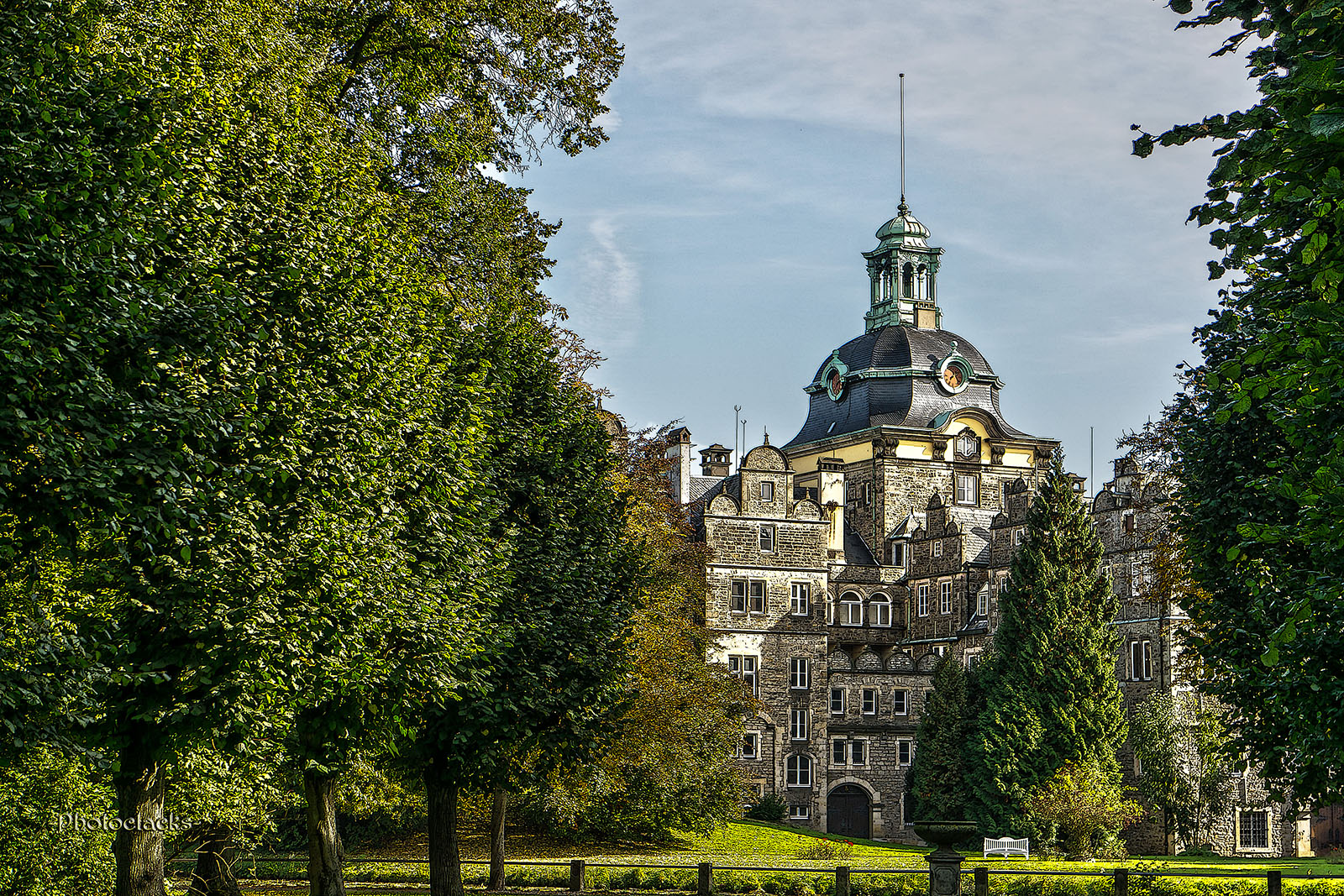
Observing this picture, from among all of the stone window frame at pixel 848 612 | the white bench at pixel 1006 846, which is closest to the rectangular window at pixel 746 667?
the stone window frame at pixel 848 612

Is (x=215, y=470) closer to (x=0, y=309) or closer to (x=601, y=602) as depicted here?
(x=0, y=309)

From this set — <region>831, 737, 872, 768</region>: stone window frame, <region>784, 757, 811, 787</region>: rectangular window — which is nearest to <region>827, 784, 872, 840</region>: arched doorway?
<region>831, 737, 872, 768</region>: stone window frame

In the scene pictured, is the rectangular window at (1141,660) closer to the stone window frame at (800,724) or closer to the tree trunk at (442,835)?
the stone window frame at (800,724)

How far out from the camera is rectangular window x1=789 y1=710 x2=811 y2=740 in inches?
2731

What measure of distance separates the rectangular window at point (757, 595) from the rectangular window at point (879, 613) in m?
8.98

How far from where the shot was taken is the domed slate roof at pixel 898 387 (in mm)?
91125

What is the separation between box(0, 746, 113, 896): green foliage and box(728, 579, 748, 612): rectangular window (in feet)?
156

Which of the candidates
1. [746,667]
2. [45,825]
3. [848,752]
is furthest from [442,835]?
[848,752]

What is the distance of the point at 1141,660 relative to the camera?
203 ft

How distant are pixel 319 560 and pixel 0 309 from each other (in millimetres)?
5611

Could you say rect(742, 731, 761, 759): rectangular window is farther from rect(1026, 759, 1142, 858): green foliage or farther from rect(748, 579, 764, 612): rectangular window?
rect(1026, 759, 1142, 858): green foliage

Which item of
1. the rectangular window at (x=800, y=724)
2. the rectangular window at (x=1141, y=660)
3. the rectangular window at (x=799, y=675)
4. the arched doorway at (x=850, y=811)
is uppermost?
the rectangular window at (x=1141, y=660)

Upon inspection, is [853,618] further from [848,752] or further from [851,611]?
[848,752]

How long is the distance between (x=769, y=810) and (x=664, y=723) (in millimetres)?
26557
